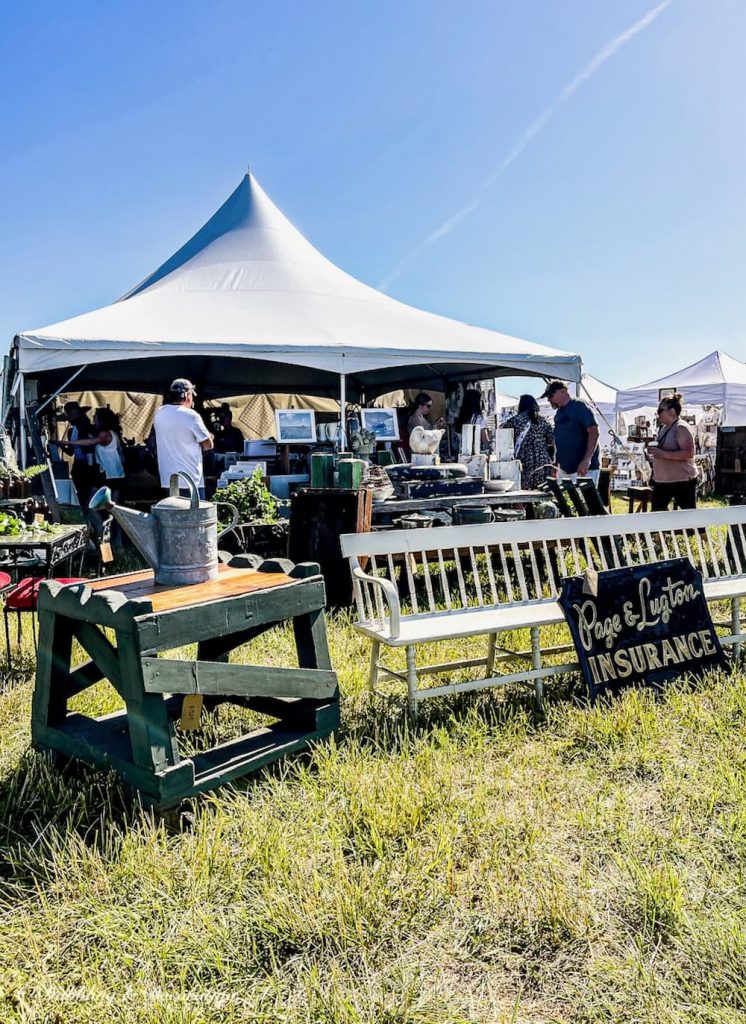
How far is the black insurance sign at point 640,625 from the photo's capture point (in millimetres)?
3053

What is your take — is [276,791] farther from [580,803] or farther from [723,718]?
[723,718]

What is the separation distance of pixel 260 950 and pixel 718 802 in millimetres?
1512

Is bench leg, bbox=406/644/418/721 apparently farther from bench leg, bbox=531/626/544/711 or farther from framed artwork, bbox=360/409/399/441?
framed artwork, bbox=360/409/399/441

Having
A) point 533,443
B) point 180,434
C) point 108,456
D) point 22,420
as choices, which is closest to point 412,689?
point 180,434

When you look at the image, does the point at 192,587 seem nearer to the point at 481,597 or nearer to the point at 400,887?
the point at 400,887

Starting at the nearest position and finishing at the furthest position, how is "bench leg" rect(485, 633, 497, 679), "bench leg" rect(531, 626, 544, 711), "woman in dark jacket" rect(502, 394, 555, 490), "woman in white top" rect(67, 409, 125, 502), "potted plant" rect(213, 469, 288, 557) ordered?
1. "bench leg" rect(531, 626, 544, 711)
2. "bench leg" rect(485, 633, 497, 679)
3. "potted plant" rect(213, 469, 288, 557)
4. "woman in dark jacket" rect(502, 394, 555, 490)
5. "woman in white top" rect(67, 409, 125, 502)

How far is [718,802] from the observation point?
7.57 ft

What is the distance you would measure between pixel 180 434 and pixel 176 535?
3.15 m

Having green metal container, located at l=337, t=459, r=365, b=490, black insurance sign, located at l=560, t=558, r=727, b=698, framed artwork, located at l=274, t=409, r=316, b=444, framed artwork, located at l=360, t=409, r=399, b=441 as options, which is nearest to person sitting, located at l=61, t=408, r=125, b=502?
framed artwork, located at l=274, t=409, r=316, b=444

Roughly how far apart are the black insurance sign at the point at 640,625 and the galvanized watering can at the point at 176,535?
1.51 meters

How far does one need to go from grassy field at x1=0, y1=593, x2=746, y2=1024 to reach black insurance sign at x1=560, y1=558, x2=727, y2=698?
355 millimetres

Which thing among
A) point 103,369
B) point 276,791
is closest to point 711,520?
point 276,791

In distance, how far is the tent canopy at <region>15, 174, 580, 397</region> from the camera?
24.9ft

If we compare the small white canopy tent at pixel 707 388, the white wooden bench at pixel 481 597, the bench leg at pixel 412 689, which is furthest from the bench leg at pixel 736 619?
the small white canopy tent at pixel 707 388
